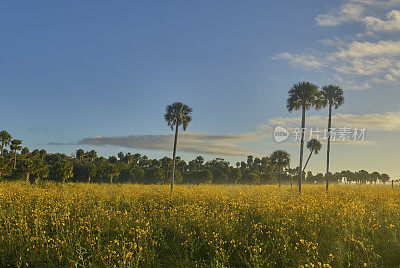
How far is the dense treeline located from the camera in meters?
51.9

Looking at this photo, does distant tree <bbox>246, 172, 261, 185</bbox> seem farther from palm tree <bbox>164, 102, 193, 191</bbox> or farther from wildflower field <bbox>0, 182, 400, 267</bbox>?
wildflower field <bbox>0, 182, 400, 267</bbox>

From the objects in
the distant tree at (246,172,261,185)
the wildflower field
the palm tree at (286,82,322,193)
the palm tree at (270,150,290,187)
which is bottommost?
the distant tree at (246,172,261,185)

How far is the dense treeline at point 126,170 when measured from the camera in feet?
170

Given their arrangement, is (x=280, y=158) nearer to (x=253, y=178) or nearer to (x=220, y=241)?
(x=253, y=178)

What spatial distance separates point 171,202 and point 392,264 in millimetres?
11141

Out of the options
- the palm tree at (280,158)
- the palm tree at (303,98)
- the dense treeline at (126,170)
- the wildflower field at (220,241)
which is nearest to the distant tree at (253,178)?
the dense treeline at (126,170)

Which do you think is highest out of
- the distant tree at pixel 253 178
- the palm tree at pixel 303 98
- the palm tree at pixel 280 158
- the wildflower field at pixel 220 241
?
the palm tree at pixel 303 98

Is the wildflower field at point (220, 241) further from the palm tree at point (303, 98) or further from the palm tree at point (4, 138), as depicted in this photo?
the palm tree at point (4, 138)

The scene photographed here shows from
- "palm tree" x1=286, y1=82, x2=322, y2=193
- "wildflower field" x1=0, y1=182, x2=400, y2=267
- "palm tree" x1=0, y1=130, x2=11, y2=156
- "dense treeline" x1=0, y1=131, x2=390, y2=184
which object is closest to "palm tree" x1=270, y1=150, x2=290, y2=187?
"dense treeline" x1=0, y1=131, x2=390, y2=184

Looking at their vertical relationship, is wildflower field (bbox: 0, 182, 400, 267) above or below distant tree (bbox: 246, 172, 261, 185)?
above

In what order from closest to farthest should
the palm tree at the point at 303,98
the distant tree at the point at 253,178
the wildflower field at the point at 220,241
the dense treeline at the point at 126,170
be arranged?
the wildflower field at the point at 220,241
the palm tree at the point at 303,98
the dense treeline at the point at 126,170
the distant tree at the point at 253,178

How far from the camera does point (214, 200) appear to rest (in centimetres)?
1453

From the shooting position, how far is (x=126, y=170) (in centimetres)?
9800

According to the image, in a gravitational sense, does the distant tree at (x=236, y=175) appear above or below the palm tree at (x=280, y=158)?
below
